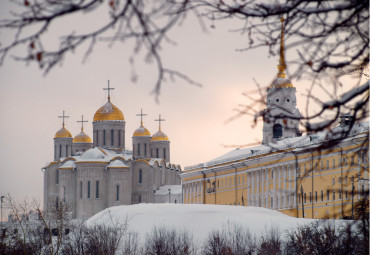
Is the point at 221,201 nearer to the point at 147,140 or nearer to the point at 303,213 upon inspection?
the point at 303,213

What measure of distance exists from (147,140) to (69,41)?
147m

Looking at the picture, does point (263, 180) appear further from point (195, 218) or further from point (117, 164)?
point (117, 164)

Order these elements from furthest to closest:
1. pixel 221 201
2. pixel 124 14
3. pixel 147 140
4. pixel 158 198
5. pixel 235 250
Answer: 1. pixel 147 140
2. pixel 158 198
3. pixel 221 201
4. pixel 235 250
5. pixel 124 14

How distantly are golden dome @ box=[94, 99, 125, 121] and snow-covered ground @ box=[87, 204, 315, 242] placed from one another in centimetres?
5115

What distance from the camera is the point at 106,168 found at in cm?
13862

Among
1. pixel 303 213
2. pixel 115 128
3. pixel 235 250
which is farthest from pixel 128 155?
pixel 235 250

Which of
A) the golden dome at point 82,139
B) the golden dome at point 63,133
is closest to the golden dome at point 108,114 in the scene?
the golden dome at point 82,139

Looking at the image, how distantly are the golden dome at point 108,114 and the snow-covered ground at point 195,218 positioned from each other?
5115 cm

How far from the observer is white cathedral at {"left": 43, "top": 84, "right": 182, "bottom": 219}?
449ft

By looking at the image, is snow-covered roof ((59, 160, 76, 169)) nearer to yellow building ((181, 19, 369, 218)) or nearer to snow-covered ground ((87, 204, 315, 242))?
yellow building ((181, 19, 369, 218))

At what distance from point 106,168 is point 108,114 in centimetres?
1103

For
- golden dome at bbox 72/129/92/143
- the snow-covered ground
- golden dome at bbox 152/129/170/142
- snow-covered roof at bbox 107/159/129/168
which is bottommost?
the snow-covered ground

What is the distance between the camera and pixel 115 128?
147 metres

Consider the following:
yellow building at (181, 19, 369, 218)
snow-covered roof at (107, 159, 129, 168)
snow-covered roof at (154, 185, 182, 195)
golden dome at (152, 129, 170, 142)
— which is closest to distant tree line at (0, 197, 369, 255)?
yellow building at (181, 19, 369, 218)
